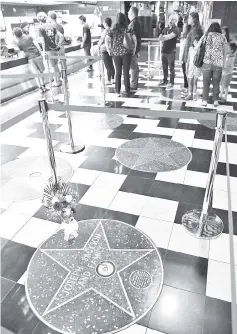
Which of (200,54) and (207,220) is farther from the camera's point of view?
(200,54)

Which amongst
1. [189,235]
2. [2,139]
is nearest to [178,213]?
[189,235]

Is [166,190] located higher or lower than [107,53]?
lower

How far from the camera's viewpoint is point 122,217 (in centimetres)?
264

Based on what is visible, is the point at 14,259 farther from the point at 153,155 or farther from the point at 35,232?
the point at 153,155

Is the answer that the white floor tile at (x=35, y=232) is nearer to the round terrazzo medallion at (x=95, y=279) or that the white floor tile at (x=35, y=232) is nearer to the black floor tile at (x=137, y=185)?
the round terrazzo medallion at (x=95, y=279)

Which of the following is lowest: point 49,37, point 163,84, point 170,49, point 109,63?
point 163,84

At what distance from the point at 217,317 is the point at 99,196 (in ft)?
5.32

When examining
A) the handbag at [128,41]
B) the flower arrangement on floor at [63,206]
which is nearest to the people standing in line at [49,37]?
the handbag at [128,41]

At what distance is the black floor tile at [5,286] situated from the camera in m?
1.93

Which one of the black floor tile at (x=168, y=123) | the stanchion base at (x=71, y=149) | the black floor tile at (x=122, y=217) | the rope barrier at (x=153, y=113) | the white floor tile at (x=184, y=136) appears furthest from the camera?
the black floor tile at (x=168, y=123)

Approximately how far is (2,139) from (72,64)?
7.31 meters

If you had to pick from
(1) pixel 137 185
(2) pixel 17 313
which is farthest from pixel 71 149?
(2) pixel 17 313

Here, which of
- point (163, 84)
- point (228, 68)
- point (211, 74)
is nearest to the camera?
point (211, 74)

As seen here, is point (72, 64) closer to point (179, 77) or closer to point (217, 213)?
point (179, 77)
